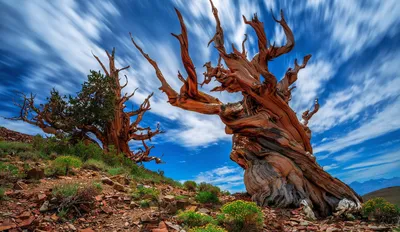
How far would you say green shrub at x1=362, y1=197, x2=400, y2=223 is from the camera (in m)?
7.62

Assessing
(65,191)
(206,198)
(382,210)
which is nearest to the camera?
(65,191)

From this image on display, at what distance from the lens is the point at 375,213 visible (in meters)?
7.90

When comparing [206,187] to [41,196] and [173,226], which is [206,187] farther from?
[41,196]

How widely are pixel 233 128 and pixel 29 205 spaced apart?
A: 25.5ft

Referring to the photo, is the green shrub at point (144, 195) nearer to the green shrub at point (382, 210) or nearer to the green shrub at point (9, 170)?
the green shrub at point (9, 170)

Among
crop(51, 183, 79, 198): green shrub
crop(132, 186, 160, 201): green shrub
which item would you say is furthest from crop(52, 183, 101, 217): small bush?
crop(132, 186, 160, 201): green shrub

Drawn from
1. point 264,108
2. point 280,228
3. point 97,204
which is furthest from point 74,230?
point 264,108

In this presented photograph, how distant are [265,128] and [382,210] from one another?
15.1 feet

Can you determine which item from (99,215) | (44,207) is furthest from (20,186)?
(99,215)

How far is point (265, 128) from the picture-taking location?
33.8ft

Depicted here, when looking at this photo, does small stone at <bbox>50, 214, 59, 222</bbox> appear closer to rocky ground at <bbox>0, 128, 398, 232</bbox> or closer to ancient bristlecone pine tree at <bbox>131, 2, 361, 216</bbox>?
rocky ground at <bbox>0, 128, 398, 232</bbox>

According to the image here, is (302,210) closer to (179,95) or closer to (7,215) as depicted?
(179,95)

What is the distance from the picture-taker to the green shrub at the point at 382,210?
7.62m

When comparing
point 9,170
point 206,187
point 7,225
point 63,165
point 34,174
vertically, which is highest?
point 206,187
